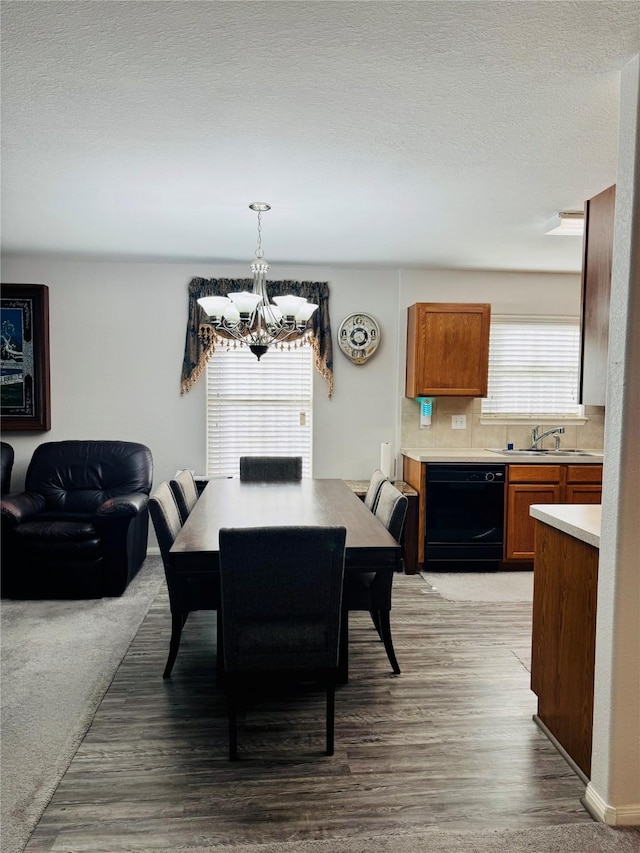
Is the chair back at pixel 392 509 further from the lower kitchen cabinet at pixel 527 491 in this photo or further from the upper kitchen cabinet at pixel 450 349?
the upper kitchen cabinet at pixel 450 349

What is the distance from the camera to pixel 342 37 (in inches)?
71.7

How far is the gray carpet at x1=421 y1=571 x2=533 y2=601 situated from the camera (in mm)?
4258

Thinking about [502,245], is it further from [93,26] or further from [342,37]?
[93,26]

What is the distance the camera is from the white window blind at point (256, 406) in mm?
5277

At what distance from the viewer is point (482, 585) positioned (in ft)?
14.9

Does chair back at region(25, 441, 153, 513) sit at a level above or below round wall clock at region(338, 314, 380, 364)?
below

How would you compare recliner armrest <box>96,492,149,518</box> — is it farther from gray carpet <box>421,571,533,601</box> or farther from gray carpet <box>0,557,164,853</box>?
gray carpet <box>421,571,533,601</box>

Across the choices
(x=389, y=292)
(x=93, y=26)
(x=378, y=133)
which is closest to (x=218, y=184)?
(x=378, y=133)

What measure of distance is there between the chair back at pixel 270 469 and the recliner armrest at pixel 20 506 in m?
1.57

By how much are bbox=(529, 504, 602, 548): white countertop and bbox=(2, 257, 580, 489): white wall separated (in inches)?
111

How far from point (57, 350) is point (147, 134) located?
308 centimetres

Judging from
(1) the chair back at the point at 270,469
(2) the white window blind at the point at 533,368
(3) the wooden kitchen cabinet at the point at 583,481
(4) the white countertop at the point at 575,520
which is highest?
(2) the white window blind at the point at 533,368

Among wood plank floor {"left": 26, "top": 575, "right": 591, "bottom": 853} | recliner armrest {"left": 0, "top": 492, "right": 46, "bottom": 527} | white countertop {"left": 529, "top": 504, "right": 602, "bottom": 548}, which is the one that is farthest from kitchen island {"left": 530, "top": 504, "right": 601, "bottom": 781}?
recliner armrest {"left": 0, "top": 492, "right": 46, "bottom": 527}

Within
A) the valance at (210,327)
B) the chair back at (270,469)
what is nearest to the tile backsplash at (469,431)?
the valance at (210,327)
